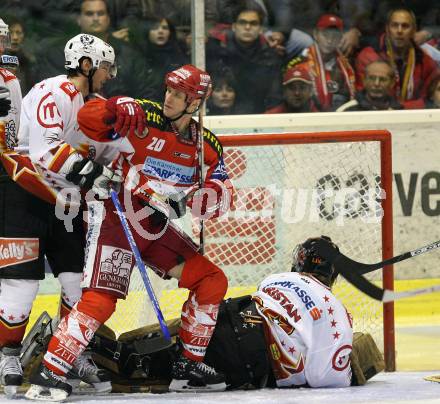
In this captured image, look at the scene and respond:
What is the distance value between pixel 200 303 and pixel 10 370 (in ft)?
2.53

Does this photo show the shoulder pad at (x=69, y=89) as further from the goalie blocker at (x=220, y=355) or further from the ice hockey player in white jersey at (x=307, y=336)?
the ice hockey player in white jersey at (x=307, y=336)

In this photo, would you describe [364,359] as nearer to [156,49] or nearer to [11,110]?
[11,110]

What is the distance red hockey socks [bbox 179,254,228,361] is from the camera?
5.00 metres

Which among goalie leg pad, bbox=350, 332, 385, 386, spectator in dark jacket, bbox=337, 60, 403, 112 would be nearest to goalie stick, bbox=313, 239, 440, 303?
goalie leg pad, bbox=350, 332, 385, 386

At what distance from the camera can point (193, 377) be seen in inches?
199

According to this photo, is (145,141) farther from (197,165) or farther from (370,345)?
(370,345)

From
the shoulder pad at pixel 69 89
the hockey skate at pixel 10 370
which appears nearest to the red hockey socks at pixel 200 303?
the hockey skate at pixel 10 370

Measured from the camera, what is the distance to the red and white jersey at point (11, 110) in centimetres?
510

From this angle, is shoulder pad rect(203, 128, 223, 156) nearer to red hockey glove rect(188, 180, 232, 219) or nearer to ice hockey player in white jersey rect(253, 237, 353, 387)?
red hockey glove rect(188, 180, 232, 219)

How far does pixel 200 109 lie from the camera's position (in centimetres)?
517

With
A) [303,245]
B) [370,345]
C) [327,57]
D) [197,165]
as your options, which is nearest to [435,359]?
[370,345]

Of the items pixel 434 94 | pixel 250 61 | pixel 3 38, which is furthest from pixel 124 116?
pixel 434 94

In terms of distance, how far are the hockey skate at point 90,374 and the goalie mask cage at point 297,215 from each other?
1037mm

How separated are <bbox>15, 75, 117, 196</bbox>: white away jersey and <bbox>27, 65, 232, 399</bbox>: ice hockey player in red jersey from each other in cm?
8
